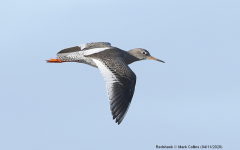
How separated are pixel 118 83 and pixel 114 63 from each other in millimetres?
1526

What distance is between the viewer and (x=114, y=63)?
59.0 feet

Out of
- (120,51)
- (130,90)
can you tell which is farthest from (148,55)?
(130,90)

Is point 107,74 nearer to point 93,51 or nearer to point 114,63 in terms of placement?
point 114,63

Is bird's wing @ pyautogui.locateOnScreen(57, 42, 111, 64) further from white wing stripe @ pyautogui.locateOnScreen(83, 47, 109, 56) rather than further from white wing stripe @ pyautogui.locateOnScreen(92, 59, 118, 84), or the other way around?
white wing stripe @ pyautogui.locateOnScreen(92, 59, 118, 84)

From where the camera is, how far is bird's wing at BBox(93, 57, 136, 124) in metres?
16.0

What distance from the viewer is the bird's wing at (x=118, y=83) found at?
15977 mm

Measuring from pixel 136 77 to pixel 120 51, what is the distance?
8.85ft

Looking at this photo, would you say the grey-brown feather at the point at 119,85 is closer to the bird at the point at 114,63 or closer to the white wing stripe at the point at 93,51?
the bird at the point at 114,63

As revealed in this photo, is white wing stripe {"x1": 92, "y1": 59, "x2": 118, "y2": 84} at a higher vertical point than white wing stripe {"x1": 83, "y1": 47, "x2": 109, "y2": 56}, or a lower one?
lower

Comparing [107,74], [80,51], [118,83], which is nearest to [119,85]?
[118,83]

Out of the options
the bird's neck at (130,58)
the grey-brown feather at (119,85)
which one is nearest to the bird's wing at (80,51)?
the grey-brown feather at (119,85)

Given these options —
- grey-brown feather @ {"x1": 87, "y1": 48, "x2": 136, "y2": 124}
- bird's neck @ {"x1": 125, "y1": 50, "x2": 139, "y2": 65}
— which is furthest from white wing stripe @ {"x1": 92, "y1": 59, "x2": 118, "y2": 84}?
bird's neck @ {"x1": 125, "y1": 50, "x2": 139, "y2": 65}

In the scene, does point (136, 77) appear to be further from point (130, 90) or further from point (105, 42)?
point (105, 42)

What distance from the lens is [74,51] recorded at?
814 inches
